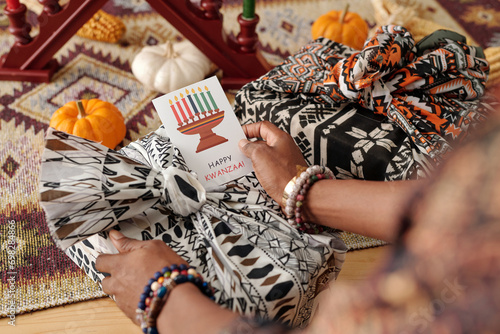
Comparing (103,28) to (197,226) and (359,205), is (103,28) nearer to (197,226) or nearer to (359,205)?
(197,226)

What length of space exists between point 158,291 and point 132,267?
9 cm

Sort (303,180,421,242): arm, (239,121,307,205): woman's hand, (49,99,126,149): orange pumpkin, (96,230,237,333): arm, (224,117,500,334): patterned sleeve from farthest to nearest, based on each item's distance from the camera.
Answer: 1. (49,99,126,149): orange pumpkin
2. (239,121,307,205): woman's hand
3. (303,180,421,242): arm
4. (96,230,237,333): arm
5. (224,117,500,334): patterned sleeve

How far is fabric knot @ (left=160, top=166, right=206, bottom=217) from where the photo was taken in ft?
2.53

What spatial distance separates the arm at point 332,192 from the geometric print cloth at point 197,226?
59 millimetres

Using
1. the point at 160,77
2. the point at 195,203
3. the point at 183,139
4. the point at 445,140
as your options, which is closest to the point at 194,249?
the point at 195,203

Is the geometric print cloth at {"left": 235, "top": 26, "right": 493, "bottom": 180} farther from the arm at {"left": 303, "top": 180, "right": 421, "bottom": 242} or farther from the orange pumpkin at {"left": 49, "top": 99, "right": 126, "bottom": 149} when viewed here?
the orange pumpkin at {"left": 49, "top": 99, "right": 126, "bottom": 149}

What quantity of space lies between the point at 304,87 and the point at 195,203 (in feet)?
1.42

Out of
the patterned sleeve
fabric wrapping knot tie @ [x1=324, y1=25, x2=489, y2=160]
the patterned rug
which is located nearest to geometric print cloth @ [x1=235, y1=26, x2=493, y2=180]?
fabric wrapping knot tie @ [x1=324, y1=25, x2=489, y2=160]

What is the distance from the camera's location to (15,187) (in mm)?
1138

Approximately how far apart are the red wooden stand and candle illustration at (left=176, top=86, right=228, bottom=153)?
546 mm

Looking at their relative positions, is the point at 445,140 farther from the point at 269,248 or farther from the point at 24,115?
the point at 24,115

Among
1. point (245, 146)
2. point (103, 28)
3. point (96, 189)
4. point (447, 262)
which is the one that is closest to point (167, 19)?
point (103, 28)

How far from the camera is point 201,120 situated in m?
0.89

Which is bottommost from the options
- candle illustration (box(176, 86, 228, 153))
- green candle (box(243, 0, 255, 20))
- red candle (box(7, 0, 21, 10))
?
candle illustration (box(176, 86, 228, 153))
